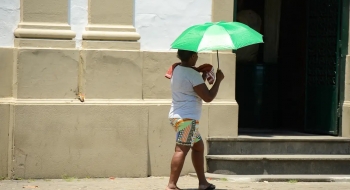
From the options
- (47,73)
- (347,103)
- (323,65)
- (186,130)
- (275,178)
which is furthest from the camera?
(323,65)

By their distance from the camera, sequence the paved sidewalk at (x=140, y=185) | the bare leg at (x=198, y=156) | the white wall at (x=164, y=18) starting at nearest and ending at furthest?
the bare leg at (x=198, y=156) → the paved sidewalk at (x=140, y=185) → the white wall at (x=164, y=18)

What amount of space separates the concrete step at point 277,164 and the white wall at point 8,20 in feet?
9.65

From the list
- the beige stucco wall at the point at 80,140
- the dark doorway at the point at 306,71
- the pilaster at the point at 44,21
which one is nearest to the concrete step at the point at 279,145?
the dark doorway at the point at 306,71

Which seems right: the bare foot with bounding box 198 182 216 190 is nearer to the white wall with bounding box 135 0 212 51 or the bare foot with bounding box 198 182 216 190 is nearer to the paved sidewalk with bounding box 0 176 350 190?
the paved sidewalk with bounding box 0 176 350 190

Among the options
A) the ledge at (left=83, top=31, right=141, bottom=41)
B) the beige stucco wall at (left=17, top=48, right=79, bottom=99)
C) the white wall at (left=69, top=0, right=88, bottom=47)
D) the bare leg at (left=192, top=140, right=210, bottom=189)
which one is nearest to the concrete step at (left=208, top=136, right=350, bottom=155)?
the bare leg at (left=192, top=140, right=210, bottom=189)

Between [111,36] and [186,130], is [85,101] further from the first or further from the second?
[186,130]

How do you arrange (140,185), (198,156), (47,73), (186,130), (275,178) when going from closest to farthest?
(186,130) → (198,156) → (140,185) → (47,73) → (275,178)

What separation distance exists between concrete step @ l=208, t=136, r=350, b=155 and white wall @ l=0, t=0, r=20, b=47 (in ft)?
9.37

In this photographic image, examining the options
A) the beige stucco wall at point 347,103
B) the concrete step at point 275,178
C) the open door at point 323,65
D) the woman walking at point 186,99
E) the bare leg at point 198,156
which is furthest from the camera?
the open door at point 323,65

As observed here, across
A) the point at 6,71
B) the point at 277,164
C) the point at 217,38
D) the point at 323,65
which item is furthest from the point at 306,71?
the point at 6,71

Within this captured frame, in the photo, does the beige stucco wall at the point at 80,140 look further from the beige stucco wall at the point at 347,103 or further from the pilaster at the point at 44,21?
the beige stucco wall at the point at 347,103

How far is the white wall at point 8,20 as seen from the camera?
29.7ft

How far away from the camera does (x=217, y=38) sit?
757 cm

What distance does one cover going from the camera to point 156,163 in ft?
31.2
